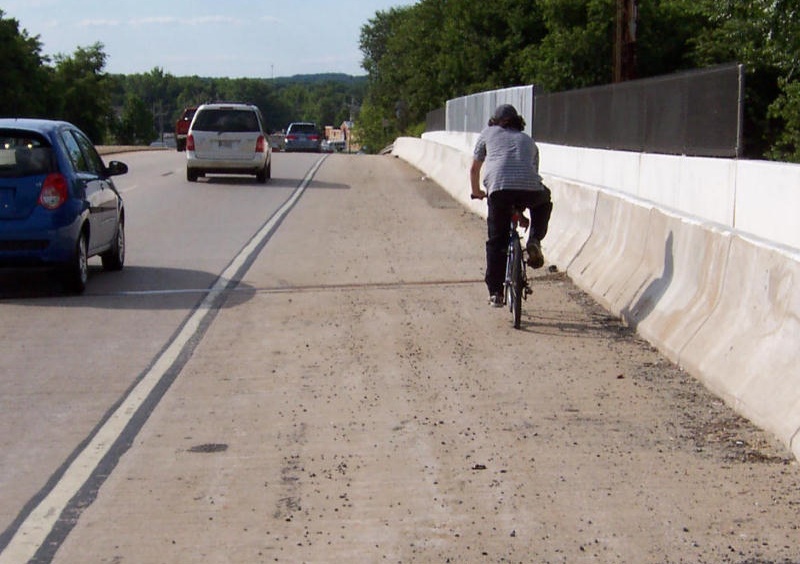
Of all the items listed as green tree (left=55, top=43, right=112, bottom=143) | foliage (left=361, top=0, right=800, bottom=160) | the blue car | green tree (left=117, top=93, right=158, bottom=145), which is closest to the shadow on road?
the blue car

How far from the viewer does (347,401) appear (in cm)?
823

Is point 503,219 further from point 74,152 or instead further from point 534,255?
point 74,152

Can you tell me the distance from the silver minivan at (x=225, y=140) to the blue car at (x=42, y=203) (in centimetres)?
1800

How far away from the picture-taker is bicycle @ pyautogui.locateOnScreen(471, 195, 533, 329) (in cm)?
1076

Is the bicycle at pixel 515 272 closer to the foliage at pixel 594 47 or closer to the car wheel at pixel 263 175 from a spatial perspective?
the foliage at pixel 594 47

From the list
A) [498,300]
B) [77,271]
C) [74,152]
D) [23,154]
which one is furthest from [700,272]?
[74,152]

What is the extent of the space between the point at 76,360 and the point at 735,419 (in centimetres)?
487

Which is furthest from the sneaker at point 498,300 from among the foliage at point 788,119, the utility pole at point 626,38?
the utility pole at point 626,38

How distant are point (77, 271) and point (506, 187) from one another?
4.57 metres

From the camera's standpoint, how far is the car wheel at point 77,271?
1279 centimetres

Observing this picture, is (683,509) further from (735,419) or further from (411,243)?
(411,243)

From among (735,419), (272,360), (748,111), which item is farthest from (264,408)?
(748,111)

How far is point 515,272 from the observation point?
35.4ft

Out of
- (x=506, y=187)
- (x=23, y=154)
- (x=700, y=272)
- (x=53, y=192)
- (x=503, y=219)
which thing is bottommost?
(x=700, y=272)
